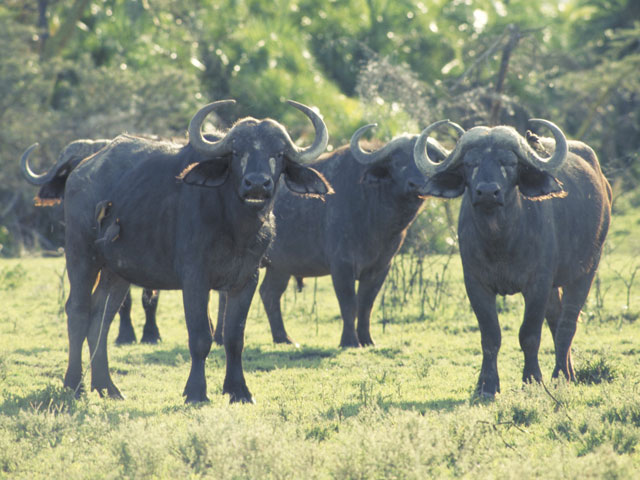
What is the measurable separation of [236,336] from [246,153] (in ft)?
4.82

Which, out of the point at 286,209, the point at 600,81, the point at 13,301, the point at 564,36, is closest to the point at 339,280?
the point at 286,209

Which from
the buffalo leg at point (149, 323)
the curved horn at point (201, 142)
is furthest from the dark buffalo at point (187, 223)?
the buffalo leg at point (149, 323)

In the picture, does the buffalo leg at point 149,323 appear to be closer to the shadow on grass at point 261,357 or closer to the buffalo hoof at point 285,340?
the shadow on grass at point 261,357

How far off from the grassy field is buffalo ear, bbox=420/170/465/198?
5.15 feet

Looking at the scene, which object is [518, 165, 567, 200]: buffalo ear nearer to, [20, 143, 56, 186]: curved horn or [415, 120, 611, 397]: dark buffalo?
[415, 120, 611, 397]: dark buffalo

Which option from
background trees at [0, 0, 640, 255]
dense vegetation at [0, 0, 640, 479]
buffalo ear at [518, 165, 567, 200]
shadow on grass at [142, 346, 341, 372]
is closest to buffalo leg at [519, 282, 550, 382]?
dense vegetation at [0, 0, 640, 479]

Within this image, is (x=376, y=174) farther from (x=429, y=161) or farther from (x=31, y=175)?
(x=31, y=175)

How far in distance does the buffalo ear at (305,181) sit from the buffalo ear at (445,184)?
77 centimetres

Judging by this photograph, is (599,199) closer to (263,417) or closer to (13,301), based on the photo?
(263,417)

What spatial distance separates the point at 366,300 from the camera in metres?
10.1

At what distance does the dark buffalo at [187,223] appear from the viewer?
666 centimetres

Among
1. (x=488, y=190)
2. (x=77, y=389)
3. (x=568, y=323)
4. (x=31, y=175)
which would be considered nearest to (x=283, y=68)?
(x=31, y=175)

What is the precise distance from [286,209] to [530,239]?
13.3ft

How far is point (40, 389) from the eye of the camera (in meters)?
7.39
